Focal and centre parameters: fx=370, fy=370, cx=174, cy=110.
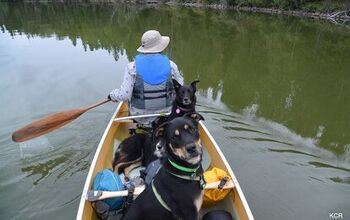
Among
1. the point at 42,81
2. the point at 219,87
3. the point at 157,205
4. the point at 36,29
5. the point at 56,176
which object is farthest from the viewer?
the point at 36,29

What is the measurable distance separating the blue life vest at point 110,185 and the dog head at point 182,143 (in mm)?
1312

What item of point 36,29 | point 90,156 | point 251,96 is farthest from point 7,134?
point 36,29

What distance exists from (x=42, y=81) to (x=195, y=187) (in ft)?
38.1

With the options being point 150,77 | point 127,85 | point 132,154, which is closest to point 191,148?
point 132,154

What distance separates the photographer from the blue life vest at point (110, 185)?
14.9 ft

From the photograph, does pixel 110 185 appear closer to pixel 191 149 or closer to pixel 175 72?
pixel 191 149

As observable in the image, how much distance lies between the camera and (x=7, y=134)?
8672 millimetres

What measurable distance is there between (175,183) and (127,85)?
2654 millimetres

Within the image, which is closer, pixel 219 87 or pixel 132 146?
pixel 132 146

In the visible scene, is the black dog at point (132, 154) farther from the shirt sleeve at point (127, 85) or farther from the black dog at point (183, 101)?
the shirt sleeve at point (127, 85)

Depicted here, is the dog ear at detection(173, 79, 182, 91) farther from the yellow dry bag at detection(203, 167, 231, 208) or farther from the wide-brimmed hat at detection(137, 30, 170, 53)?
the yellow dry bag at detection(203, 167, 231, 208)

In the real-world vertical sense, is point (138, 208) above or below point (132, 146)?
above

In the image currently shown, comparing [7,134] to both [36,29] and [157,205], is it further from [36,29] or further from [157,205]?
[36,29]

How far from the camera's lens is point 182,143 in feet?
11.2
